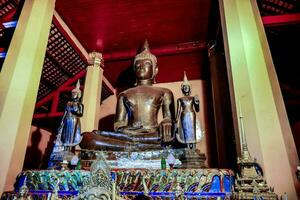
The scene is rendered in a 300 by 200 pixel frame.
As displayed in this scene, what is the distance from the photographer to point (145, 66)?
3.90 metres

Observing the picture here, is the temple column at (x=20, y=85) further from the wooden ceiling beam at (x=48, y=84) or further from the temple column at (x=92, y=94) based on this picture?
the wooden ceiling beam at (x=48, y=84)

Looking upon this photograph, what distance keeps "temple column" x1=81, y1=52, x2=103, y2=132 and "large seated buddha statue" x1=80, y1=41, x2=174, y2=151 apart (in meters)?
0.81

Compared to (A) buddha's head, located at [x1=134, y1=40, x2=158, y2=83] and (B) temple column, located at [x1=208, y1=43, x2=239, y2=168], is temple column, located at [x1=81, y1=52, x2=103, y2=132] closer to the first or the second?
(A) buddha's head, located at [x1=134, y1=40, x2=158, y2=83]

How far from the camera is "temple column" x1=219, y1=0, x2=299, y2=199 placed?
1.78 m

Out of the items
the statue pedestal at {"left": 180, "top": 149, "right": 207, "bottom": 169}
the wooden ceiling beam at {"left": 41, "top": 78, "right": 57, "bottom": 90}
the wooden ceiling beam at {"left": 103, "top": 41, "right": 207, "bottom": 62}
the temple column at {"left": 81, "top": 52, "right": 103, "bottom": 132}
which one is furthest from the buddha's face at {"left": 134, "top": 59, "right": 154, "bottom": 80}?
the wooden ceiling beam at {"left": 41, "top": 78, "right": 57, "bottom": 90}

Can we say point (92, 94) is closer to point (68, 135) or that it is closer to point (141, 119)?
point (141, 119)

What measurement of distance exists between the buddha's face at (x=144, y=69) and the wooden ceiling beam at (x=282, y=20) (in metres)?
1.92

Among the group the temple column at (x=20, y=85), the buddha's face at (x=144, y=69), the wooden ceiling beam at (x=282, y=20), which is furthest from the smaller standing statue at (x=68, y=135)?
the wooden ceiling beam at (x=282, y=20)

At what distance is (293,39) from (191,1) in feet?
6.85

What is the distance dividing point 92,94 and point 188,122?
2495 mm

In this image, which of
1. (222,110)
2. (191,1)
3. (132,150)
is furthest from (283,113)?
(191,1)

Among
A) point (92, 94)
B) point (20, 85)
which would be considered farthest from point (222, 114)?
point (20, 85)

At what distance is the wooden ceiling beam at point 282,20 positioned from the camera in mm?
3648

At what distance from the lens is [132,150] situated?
2.51 m
